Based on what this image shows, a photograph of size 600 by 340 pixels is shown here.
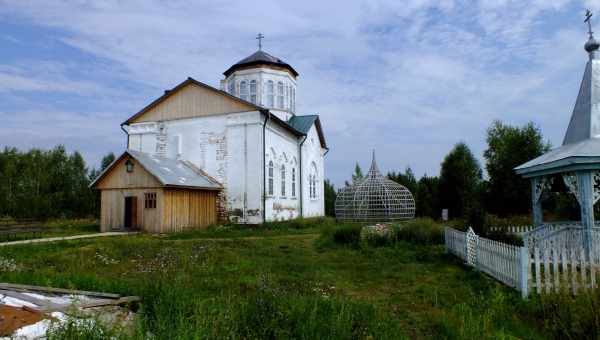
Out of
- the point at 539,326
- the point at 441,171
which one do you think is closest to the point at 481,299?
the point at 539,326

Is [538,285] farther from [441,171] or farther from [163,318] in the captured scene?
[441,171]

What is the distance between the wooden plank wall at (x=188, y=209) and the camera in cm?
1819

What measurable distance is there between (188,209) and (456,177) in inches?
639

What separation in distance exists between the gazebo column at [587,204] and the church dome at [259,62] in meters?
21.2

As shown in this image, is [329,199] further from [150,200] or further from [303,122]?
[150,200]

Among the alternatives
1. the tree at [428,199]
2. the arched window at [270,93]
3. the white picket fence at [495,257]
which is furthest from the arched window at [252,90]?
the white picket fence at [495,257]

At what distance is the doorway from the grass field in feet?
18.5

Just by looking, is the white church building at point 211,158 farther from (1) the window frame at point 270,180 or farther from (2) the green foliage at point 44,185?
(2) the green foliage at point 44,185

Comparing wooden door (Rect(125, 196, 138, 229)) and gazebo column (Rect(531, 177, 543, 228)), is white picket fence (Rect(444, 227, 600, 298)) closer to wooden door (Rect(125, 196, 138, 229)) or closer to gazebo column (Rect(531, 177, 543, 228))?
gazebo column (Rect(531, 177, 543, 228))

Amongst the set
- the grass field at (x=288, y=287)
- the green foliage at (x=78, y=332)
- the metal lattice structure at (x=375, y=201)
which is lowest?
the grass field at (x=288, y=287)

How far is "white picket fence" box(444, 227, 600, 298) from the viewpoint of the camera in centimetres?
638

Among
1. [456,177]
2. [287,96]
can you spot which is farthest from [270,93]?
[456,177]

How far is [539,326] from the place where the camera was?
17.0 ft

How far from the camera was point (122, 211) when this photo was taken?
19.2 meters
